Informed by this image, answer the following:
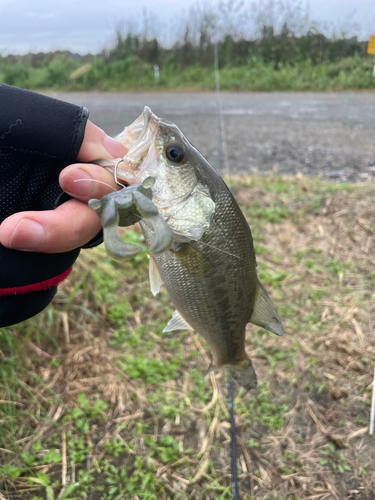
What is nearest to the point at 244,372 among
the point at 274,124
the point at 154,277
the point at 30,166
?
the point at 154,277

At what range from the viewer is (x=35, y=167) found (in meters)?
1.20

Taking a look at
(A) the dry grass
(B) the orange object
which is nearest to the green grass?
(B) the orange object

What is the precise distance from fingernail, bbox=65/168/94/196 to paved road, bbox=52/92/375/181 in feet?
16.0

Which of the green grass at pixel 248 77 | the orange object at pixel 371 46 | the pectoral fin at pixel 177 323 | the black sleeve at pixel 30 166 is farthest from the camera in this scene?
the green grass at pixel 248 77

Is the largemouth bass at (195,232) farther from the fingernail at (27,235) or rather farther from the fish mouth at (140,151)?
the fingernail at (27,235)

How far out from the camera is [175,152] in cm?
120

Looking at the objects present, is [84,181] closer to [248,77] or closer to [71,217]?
[71,217]

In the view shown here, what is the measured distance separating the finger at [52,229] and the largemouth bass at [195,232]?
6.5 inches

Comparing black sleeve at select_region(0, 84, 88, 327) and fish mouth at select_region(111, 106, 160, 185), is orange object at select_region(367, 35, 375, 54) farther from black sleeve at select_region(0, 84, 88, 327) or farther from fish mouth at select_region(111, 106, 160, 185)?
black sleeve at select_region(0, 84, 88, 327)

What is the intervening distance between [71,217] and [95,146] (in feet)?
0.85

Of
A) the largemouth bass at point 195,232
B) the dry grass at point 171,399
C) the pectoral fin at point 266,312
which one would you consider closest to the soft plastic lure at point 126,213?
the largemouth bass at point 195,232

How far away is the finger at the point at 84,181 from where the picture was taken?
1042mm

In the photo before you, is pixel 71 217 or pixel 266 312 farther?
pixel 266 312

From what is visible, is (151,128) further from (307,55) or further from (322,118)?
(322,118)
